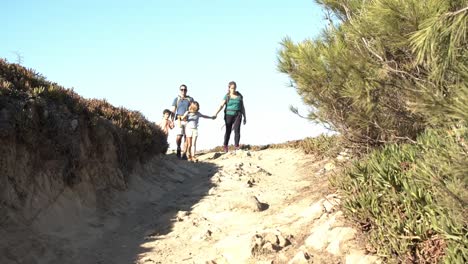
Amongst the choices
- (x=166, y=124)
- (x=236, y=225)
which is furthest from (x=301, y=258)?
(x=166, y=124)

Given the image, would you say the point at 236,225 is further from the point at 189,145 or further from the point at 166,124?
the point at 166,124

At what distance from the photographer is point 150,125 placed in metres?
12.7

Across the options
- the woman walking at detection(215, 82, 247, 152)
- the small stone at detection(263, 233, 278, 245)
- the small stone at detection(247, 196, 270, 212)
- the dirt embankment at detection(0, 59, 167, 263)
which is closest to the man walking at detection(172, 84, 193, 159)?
the woman walking at detection(215, 82, 247, 152)

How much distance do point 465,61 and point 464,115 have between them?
1.18 meters

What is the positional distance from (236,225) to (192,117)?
632cm

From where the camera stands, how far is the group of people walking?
13.5 meters

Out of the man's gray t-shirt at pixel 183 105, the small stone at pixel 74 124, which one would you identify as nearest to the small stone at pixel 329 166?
the man's gray t-shirt at pixel 183 105

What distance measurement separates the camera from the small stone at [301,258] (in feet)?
18.3

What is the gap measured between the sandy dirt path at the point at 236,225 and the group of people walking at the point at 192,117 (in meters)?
2.16

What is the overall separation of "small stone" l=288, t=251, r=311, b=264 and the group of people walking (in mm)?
8217

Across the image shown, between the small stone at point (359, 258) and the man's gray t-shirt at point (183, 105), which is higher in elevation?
the man's gray t-shirt at point (183, 105)

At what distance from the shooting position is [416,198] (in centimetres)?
487

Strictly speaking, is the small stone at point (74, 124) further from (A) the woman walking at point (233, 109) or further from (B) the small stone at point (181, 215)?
(A) the woman walking at point (233, 109)

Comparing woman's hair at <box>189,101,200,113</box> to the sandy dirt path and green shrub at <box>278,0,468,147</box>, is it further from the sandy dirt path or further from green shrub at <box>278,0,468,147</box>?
green shrub at <box>278,0,468,147</box>
